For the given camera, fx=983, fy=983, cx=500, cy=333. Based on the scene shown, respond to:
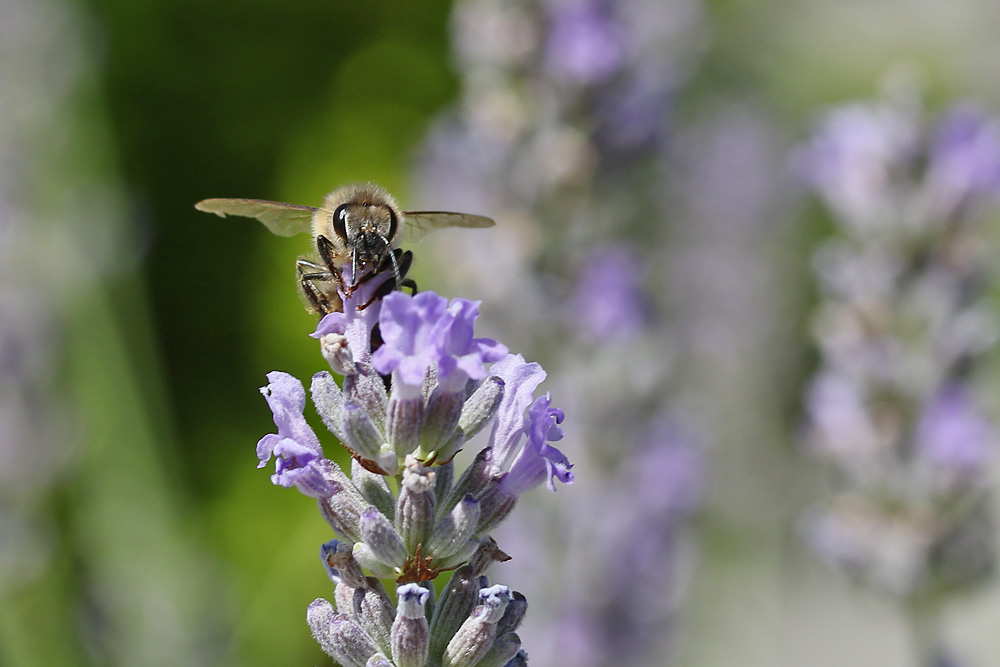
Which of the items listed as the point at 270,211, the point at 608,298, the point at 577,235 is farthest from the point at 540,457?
the point at 577,235

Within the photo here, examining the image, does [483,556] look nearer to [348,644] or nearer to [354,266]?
[348,644]

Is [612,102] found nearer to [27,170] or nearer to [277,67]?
[27,170]

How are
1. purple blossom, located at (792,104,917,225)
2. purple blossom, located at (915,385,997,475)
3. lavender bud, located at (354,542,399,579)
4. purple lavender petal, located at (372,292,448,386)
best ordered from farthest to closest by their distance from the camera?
purple blossom, located at (792,104,917,225), purple blossom, located at (915,385,997,475), lavender bud, located at (354,542,399,579), purple lavender petal, located at (372,292,448,386)

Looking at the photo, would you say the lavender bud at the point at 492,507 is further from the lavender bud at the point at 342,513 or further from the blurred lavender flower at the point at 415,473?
the lavender bud at the point at 342,513

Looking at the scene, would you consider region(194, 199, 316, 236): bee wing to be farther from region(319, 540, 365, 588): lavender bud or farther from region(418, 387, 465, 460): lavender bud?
region(319, 540, 365, 588): lavender bud

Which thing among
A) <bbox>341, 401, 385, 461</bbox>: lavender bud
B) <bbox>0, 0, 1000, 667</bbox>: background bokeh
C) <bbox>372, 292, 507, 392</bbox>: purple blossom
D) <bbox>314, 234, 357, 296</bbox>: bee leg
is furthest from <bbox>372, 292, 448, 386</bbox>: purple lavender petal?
<bbox>0, 0, 1000, 667</bbox>: background bokeh

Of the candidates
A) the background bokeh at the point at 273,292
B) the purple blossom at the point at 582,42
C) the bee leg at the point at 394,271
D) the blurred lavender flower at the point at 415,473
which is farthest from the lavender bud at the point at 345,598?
the purple blossom at the point at 582,42

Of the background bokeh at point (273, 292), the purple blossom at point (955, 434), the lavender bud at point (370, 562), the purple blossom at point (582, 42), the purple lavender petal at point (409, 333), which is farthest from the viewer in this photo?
the background bokeh at point (273, 292)
